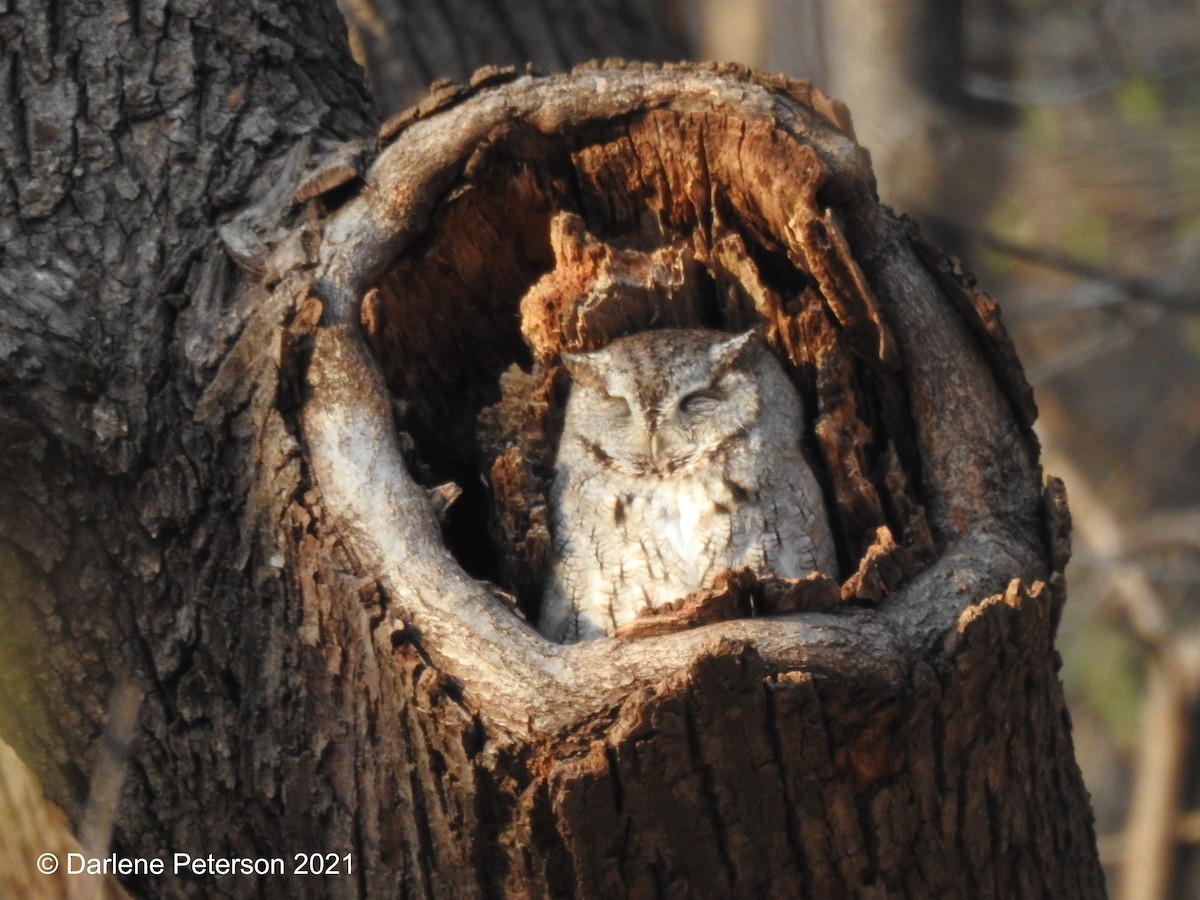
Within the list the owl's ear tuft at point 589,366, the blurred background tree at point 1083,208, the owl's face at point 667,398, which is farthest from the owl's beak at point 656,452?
the blurred background tree at point 1083,208

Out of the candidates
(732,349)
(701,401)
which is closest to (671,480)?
(701,401)

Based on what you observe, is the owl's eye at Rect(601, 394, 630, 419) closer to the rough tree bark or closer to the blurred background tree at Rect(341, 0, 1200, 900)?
the rough tree bark

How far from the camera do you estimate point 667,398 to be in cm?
273

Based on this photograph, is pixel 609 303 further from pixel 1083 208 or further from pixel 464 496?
pixel 1083 208

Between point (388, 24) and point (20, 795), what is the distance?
7.97 feet

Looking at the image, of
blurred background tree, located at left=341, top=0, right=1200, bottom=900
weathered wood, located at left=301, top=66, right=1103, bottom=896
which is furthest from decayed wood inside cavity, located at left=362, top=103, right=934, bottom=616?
blurred background tree, located at left=341, top=0, right=1200, bottom=900

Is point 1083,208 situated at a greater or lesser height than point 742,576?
greater

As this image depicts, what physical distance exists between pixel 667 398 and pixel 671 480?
0.16m

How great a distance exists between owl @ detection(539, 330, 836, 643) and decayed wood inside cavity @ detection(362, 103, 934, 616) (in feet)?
0.19

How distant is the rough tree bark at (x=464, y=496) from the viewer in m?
1.83

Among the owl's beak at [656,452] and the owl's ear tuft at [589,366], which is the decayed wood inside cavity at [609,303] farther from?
the owl's beak at [656,452]

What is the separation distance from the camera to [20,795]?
2293mm

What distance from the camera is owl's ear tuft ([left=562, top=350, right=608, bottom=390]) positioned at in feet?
9.14

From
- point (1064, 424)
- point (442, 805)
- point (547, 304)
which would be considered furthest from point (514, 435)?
point (1064, 424)
